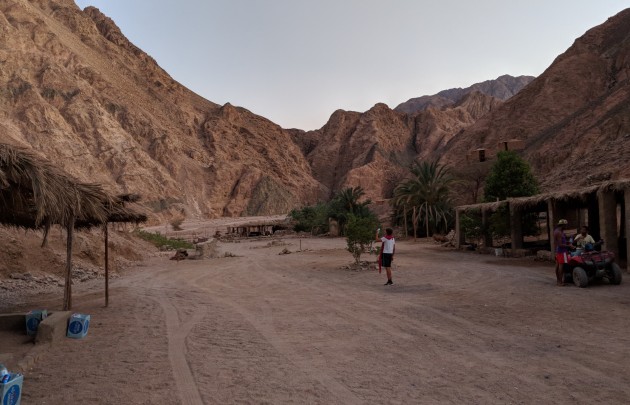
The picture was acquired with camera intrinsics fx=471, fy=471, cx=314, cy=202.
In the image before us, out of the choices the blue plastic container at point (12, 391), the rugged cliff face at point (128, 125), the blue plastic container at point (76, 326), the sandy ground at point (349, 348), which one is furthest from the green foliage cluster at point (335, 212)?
the blue plastic container at point (12, 391)

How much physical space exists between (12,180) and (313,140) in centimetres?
11120

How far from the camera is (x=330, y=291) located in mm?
10477

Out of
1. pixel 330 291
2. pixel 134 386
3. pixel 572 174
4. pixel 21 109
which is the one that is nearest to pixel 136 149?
pixel 21 109

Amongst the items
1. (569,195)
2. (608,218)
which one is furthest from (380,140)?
(608,218)

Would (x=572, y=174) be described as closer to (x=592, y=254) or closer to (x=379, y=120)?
(x=592, y=254)

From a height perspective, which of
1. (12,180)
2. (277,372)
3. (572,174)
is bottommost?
(277,372)

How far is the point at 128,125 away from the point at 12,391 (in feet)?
230

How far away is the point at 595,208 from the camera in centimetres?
1692

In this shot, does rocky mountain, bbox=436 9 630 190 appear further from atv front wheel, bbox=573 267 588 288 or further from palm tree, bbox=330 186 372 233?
atv front wheel, bbox=573 267 588 288

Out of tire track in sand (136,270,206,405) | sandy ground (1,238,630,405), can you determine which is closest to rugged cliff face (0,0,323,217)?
tire track in sand (136,270,206,405)

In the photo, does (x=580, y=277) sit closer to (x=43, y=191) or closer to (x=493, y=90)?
(x=43, y=191)

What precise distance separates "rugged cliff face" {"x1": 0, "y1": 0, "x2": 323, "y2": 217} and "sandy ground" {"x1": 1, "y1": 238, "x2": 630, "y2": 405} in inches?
1549

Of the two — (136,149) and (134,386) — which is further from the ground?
(136,149)

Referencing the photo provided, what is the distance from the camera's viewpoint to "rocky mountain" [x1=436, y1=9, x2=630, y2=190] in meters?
36.9
